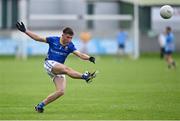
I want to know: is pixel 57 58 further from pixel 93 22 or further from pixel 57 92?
pixel 93 22

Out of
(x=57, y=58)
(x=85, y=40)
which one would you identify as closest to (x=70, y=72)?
(x=57, y=58)

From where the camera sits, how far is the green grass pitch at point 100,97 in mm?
17328

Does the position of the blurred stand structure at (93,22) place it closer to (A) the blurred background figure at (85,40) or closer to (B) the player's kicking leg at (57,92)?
(A) the blurred background figure at (85,40)

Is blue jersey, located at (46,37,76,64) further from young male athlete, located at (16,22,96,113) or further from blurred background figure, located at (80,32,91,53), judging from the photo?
blurred background figure, located at (80,32,91,53)

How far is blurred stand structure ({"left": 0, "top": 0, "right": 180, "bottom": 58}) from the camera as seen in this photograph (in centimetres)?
5597

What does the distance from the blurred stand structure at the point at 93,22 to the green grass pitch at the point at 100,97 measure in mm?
20616

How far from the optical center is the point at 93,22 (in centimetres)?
6638

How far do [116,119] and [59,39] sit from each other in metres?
2.88

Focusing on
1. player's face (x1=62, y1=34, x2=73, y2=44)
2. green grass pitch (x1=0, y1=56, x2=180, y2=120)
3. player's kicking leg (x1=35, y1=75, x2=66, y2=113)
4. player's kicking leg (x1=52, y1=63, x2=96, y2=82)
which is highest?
player's face (x1=62, y1=34, x2=73, y2=44)

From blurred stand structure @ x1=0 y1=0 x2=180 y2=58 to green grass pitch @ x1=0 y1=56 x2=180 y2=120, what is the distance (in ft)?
67.6

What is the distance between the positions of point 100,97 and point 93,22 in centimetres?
4422

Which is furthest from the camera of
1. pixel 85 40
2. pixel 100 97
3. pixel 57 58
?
pixel 85 40

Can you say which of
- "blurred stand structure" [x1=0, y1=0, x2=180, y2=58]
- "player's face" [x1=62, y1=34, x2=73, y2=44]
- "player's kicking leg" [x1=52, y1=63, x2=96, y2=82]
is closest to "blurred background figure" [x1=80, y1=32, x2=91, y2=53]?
"blurred stand structure" [x1=0, y1=0, x2=180, y2=58]

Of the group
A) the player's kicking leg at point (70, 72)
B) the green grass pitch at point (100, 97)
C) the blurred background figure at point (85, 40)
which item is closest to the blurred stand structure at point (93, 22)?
the blurred background figure at point (85, 40)
